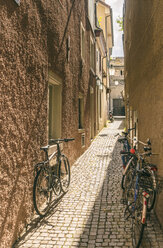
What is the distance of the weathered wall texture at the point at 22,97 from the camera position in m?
3.10

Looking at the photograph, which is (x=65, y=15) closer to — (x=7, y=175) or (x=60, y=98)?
(x=60, y=98)

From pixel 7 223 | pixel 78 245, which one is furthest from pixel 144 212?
pixel 7 223

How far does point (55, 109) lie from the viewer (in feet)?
21.1

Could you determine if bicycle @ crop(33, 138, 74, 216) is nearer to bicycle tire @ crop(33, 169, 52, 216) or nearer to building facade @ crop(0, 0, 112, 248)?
bicycle tire @ crop(33, 169, 52, 216)

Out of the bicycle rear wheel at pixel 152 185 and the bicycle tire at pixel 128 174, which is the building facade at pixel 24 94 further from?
the bicycle rear wheel at pixel 152 185

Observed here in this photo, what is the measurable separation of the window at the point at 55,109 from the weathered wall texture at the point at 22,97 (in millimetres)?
718

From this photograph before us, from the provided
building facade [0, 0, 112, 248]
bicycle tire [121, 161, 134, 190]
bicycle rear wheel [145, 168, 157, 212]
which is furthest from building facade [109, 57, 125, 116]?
bicycle rear wheel [145, 168, 157, 212]

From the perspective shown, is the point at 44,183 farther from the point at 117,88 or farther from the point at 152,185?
the point at 117,88

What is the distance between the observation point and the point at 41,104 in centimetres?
465

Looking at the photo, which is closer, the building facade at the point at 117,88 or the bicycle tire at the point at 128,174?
the bicycle tire at the point at 128,174

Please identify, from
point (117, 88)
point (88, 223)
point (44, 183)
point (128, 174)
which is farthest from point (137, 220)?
point (117, 88)

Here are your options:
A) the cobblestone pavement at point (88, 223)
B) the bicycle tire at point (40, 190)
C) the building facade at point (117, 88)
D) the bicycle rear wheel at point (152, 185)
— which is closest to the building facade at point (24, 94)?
the bicycle tire at point (40, 190)

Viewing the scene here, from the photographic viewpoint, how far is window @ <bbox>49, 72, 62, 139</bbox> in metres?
6.36

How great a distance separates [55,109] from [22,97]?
2760mm
